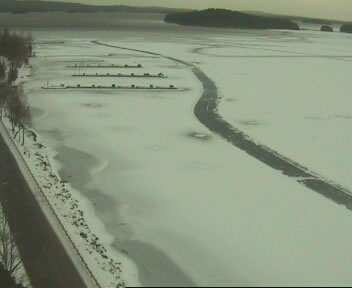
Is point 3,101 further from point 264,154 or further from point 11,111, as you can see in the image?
point 264,154

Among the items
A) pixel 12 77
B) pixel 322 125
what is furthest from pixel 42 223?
pixel 12 77

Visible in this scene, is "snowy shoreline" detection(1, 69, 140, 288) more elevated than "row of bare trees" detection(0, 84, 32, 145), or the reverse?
"row of bare trees" detection(0, 84, 32, 145)

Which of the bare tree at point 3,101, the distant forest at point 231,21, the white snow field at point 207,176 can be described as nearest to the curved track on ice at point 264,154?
the white snow field at point 207,176

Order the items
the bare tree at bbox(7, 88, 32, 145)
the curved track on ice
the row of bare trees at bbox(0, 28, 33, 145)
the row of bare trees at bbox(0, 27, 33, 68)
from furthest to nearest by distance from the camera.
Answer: the row of bare trees at bbox(0, 27, 33, 68) → the row of bare trees at bbox(0, 28, 33, 145) → the bare tree at bbox(7, 88, 32, 145) → the curved track on ice

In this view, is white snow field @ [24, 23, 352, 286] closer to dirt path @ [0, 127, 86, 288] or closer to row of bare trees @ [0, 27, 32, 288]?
row of bare trees @ [0, 27, 32, 288]

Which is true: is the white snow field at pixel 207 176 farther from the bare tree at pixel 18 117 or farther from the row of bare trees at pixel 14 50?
the row of bare trees at pixel 14 50

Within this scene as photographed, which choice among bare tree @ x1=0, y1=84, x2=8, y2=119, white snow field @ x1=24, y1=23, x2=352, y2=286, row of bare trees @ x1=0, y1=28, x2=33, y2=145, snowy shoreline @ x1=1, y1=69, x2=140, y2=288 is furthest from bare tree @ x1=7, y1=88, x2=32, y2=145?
snowy shoreline @ x1=1, y1=69, x2=140, y2=288
